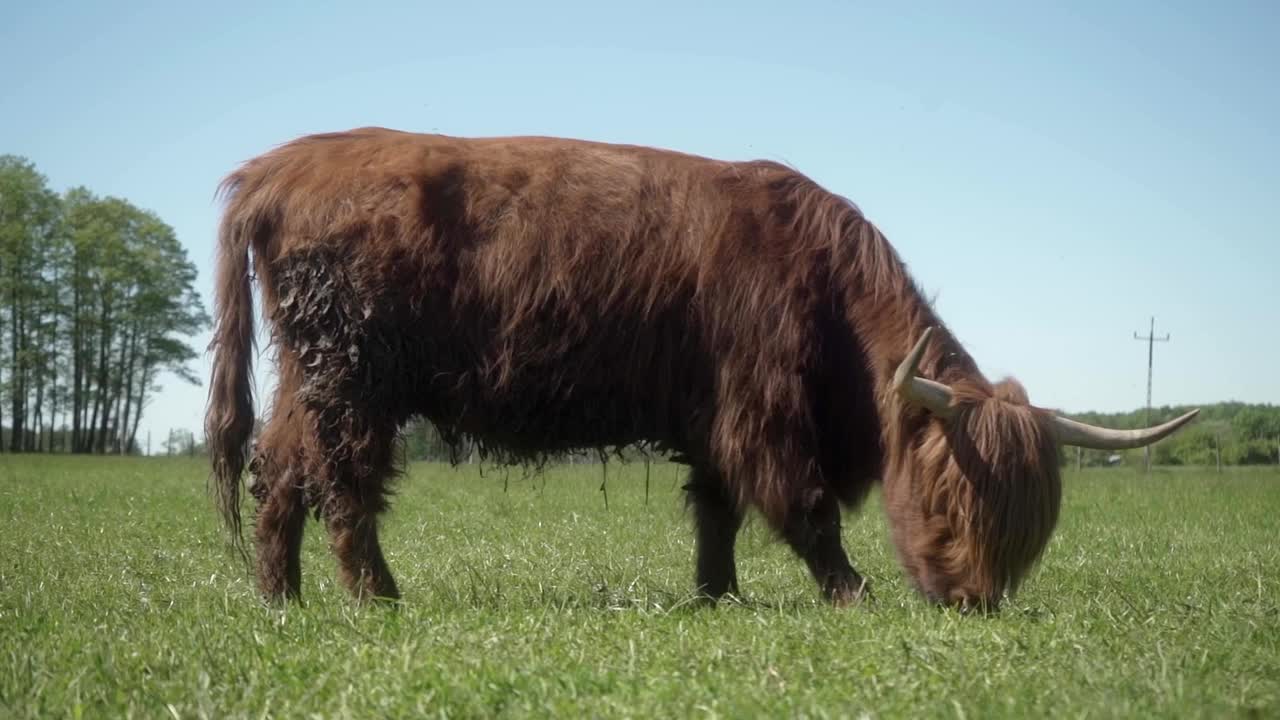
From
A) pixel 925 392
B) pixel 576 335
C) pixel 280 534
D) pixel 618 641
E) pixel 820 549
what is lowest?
pixel 618 641

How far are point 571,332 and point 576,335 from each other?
0.03m

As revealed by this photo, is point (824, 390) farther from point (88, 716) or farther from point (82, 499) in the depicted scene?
point (82, 499)

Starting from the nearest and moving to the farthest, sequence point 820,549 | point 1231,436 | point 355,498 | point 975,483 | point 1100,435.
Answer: point 975,483, point 1100,435, point 820,549, point 355,498, point 1231,436

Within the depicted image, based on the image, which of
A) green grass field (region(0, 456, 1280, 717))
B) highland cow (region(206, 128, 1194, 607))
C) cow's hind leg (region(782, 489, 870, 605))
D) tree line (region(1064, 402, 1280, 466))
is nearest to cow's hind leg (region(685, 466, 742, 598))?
green grass field (region(0, 456, 1280, 717))

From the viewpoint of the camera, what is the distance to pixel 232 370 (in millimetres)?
7195

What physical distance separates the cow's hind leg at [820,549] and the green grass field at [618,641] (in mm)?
152

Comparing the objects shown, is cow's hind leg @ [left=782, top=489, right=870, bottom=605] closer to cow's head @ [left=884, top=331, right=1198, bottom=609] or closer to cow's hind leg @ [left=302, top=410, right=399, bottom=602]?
cow's head @ [left=884, top=331, right=1198, bottom=609]

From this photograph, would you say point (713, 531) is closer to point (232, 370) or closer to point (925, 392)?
point (925, 392)

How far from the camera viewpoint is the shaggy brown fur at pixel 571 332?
6652 millimetres

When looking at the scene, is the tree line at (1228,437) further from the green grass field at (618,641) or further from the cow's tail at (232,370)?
the cow's tail at (232,370)

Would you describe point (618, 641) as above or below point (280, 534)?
below

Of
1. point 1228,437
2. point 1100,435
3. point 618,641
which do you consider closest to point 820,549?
point 1100,435

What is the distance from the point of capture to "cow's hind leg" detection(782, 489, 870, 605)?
6.53 metres

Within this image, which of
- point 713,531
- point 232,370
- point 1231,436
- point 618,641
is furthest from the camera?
point 1231,436
